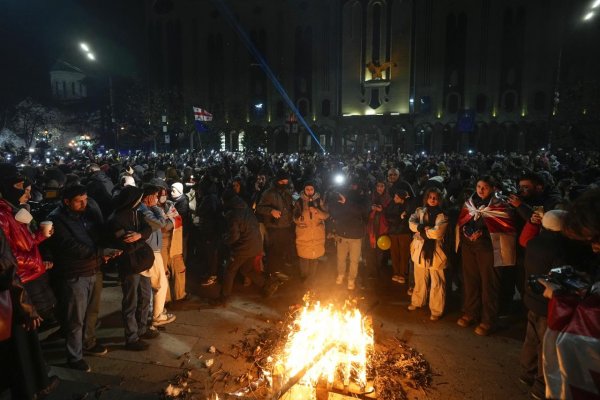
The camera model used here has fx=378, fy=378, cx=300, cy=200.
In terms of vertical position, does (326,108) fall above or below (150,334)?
above

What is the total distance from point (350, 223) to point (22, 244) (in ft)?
15.7

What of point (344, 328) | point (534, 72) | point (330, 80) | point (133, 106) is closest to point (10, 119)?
point (133, 106)

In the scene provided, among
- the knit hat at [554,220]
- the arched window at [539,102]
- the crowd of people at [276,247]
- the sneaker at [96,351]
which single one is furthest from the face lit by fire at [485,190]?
the arched window at [539,102]

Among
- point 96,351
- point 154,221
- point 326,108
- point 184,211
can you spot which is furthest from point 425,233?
point 326,108

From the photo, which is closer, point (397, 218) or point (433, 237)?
point (433, 237)

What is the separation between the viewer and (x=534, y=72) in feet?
Result: 117

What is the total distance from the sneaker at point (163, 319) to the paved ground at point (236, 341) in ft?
0.35

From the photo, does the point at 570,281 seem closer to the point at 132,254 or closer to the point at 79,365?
the point at 132,254

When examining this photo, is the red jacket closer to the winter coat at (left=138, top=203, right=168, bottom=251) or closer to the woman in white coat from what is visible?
the winter coat at (left=138, top=203, right=168, bottom=251)

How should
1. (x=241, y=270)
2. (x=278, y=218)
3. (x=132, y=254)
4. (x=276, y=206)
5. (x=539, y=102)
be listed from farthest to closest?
1. (x=539, y=102)
2. (x=278, y=218)
3. (x=276, y=206)
4. (x=241, y=270)
5. (x=132, y=254)

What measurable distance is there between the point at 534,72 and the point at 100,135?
41986 millimetres

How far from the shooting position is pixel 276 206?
23.2ft

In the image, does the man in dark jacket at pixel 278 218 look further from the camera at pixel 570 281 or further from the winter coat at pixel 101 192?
the camera at pixel 570 281

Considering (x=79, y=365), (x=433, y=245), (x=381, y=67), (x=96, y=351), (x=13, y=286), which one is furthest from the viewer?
(x=381, y=67)
